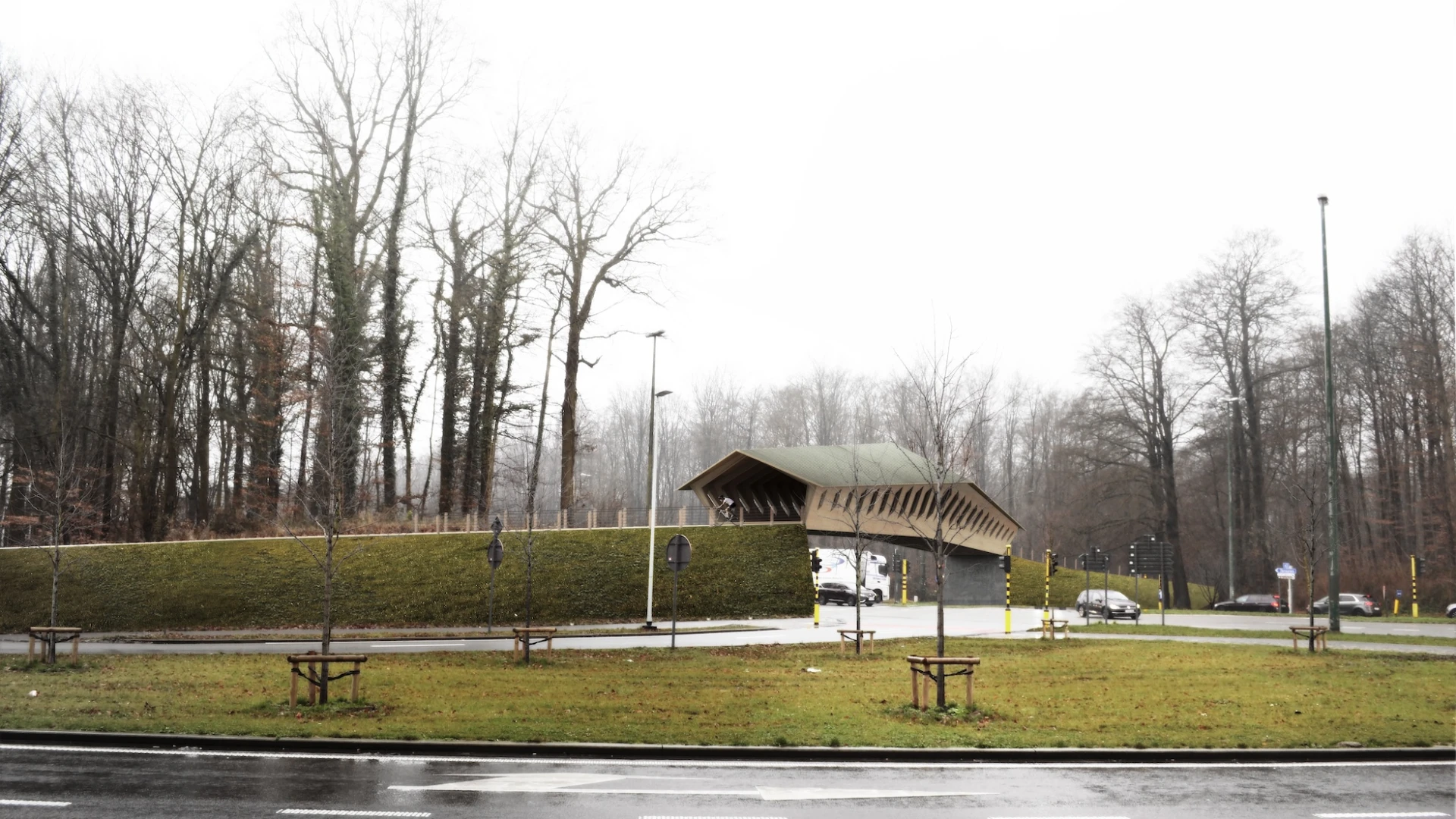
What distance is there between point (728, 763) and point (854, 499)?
99.2 feet

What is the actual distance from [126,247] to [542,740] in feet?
132

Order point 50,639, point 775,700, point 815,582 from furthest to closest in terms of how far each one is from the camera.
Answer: point 815,582 → point 50,639 → point 775,700

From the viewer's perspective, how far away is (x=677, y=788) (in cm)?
937

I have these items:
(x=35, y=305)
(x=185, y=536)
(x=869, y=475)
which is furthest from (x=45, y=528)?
(x=869, y=475)

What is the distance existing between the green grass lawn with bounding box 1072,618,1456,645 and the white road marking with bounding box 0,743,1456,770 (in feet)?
56.2

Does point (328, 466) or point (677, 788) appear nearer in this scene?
point (677, 788)

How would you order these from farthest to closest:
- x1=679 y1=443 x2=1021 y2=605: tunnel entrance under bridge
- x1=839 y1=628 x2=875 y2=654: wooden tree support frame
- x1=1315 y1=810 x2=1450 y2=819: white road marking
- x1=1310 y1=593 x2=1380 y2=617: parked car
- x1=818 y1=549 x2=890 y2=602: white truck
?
x1=818 y1=549 x2=890 y2=602: white truck
x1=1310 y1=593 x2=1380 y2=617: parked car
x1=679 y1=443 x2=1021 y2=605: tunnel entrance under bridge
x1=839 y1=628 x2=875 y2=654: wooden tree support frame
x1=1315 y1=810 x2=1450 y2=819: white road marking

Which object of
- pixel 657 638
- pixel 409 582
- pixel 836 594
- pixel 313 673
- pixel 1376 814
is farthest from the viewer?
pixel 836 594

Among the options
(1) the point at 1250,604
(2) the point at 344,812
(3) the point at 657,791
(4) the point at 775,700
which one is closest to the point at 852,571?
(1) the point at 1250,604

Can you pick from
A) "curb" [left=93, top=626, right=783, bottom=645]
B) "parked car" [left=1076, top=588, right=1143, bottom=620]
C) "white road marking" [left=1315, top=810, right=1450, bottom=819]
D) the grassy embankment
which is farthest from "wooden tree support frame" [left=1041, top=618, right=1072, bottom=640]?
"white road marking" [left=1315, top=810, right=1450, bottom=819]

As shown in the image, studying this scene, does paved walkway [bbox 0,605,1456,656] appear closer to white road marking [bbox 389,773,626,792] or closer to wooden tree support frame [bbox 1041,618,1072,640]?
wooden tree support frame [bbox 1041,618,1072,640]

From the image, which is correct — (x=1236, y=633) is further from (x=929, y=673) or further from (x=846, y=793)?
(x=846, y=793)

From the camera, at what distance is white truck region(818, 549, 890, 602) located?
51469 mm

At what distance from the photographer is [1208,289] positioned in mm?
53875
